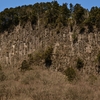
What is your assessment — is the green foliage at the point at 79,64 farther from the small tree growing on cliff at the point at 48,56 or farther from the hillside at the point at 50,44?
the small tree growing on cliff at the point at 48,56

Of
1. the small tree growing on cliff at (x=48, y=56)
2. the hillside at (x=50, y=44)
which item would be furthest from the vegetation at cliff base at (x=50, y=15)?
the small tree growing on cliff at (x=48, y=56)

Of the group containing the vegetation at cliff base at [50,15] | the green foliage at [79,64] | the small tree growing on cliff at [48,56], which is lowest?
the green foliage at [79,64]

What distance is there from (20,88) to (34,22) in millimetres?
15871

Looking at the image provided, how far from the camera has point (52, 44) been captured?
27.0 meters

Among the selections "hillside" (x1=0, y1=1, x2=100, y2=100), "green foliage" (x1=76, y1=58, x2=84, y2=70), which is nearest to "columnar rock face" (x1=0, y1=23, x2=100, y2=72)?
"hillside" (x1=0, y1=1, x2=100, y2=100)

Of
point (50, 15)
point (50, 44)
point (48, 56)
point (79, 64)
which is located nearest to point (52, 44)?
point (50, 44)

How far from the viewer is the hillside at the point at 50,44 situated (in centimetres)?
2177

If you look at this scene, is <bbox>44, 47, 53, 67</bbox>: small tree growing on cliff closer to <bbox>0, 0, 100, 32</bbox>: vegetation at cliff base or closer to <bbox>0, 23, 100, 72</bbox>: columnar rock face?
<bbox>0, 23, 100, 72</bbox>: columnar rock face

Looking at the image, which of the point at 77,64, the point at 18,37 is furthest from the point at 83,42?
the point at 18,37

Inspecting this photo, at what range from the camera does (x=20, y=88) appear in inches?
616

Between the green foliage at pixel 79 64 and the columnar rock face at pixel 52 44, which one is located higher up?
the columnar rock face at pixel 52 44

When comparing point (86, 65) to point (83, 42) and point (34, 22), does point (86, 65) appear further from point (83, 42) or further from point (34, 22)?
point (34, 22)

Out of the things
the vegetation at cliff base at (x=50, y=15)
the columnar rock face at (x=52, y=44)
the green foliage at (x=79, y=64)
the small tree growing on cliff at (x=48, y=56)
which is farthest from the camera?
the small tree growing on cliff at (x=48, y=56)

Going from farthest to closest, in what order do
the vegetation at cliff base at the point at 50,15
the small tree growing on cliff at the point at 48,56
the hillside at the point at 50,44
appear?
the small tree growing on cliff at the point at 48,56 → the vegetation at cliff base at the point at 50,15 → the hillside at the point at 50,44
